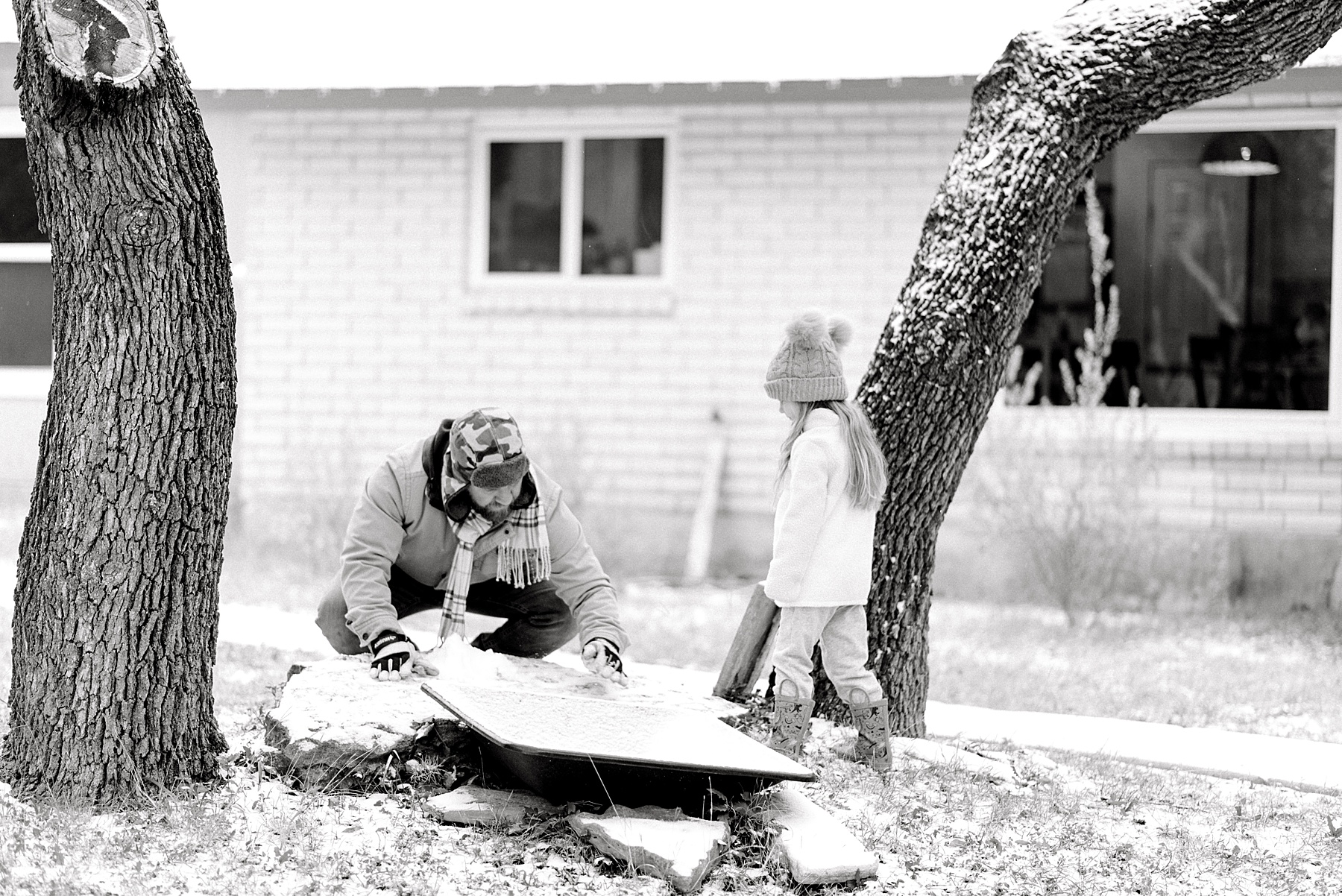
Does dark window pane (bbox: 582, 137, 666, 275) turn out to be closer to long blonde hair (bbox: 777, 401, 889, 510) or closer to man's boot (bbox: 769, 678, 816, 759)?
long blonde hair (bbox: 777, 401, 889, 510)

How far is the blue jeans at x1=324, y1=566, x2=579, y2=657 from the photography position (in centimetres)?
529

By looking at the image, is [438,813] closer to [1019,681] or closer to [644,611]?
[1019,681]

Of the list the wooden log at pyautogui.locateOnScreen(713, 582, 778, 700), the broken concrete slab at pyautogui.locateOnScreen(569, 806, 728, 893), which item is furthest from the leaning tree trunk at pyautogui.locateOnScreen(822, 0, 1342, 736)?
the broken concrete slab at pyautogui.locateOnScreen(569, 806, 728, 893)

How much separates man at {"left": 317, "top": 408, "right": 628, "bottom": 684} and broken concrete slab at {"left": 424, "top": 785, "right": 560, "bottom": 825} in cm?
67

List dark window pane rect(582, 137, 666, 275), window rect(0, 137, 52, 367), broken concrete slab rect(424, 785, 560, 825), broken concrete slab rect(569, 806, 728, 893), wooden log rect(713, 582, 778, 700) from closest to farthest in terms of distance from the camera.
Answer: broken concrete slab rect(569, 806, 728, 893) < broken concrete slab rect(424, 785, 560, 825) < wooden log rect(713, 582, 778, 700) < dark window pane rect(582, 137, 666, 275) < window rect(0, 137, 52, 367)

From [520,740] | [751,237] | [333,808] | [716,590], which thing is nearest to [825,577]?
[520,740]

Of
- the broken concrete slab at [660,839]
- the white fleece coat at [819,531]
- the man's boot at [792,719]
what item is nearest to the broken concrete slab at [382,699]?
the man's boot at [792,719]

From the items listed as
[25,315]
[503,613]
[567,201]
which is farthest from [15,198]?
[503,613]

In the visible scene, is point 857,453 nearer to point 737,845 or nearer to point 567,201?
point 737,845

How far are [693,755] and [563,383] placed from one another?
6862mm

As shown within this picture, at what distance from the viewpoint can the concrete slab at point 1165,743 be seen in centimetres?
564

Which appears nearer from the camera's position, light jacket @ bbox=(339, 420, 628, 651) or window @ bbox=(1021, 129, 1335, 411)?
light jacket @ bbox=(339, 420, 628, 651)

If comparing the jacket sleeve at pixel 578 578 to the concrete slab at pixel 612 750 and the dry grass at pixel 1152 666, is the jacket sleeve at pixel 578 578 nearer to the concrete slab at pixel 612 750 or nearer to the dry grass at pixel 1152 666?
the concrete slab at pixel 612 750

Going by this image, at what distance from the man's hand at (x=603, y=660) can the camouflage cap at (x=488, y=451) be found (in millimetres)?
618
